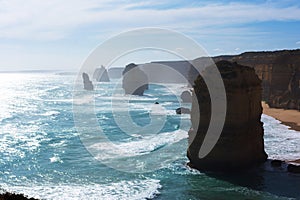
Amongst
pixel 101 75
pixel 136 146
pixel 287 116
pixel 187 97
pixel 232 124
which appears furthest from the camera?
pixel 101 75

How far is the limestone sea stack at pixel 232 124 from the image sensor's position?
2636 cm

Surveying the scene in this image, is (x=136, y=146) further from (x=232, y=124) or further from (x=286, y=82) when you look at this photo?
(x=286, y=82)

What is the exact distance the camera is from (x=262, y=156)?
28469mm

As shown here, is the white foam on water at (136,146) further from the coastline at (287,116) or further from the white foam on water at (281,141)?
the coastline at (287,116)

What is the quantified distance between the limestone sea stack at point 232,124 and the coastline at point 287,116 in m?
19.5

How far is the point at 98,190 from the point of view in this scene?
23.6 metres

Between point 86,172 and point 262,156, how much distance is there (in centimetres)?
1363

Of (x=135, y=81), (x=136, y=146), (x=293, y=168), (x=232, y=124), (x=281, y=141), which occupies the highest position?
(x=135, y=81)

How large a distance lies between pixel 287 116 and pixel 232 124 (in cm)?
3031

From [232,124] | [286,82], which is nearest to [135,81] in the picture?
[286,82]

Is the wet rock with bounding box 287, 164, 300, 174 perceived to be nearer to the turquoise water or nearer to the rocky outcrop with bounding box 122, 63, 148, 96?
the turquoise water

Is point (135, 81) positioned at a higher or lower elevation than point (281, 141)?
higher

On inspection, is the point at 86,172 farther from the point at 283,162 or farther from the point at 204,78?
the point at 283,162

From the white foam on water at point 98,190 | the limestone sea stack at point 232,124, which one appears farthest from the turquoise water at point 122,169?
the limestone sea stack at point 232,124
